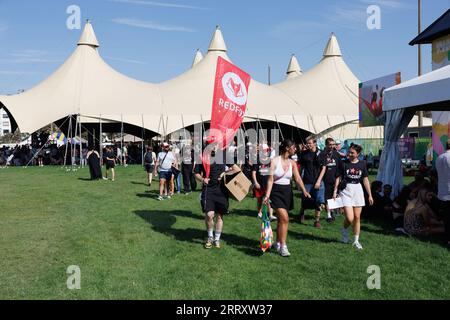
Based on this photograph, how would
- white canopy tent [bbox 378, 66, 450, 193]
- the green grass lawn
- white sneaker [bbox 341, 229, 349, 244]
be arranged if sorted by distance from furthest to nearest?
white canopy tent [bbox 378, 66, 450, 193] < white sneaker [bbox 341, 229, 349, 244] < the green grass lawn

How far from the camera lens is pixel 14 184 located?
15.6 meters

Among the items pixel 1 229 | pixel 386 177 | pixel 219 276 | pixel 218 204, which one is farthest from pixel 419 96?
pixel 1 229

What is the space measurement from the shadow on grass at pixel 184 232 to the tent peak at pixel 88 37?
21933 millimetres

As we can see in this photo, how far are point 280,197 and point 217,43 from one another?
27.0m

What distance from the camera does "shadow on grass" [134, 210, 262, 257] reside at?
266 inches

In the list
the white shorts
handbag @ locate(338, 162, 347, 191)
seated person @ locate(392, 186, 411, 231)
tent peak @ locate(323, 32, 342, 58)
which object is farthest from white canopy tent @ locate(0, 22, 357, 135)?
the white shorts

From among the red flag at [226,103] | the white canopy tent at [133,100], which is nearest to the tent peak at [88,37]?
the white canopy tent at [133,100]

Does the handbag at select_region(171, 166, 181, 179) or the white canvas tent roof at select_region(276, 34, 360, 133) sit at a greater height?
the white canvas tent roof at select_region(276, 34, 360, 133)

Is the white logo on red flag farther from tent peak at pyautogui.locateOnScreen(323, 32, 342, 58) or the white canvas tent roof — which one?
tent peak at pyautogui.locateOnScreen(323, 32, 342, 58)

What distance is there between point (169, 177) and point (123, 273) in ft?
22.3

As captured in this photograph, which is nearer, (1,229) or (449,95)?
(449,95)

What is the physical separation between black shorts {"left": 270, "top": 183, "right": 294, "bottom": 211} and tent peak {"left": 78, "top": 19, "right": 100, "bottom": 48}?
2566 centimetres
